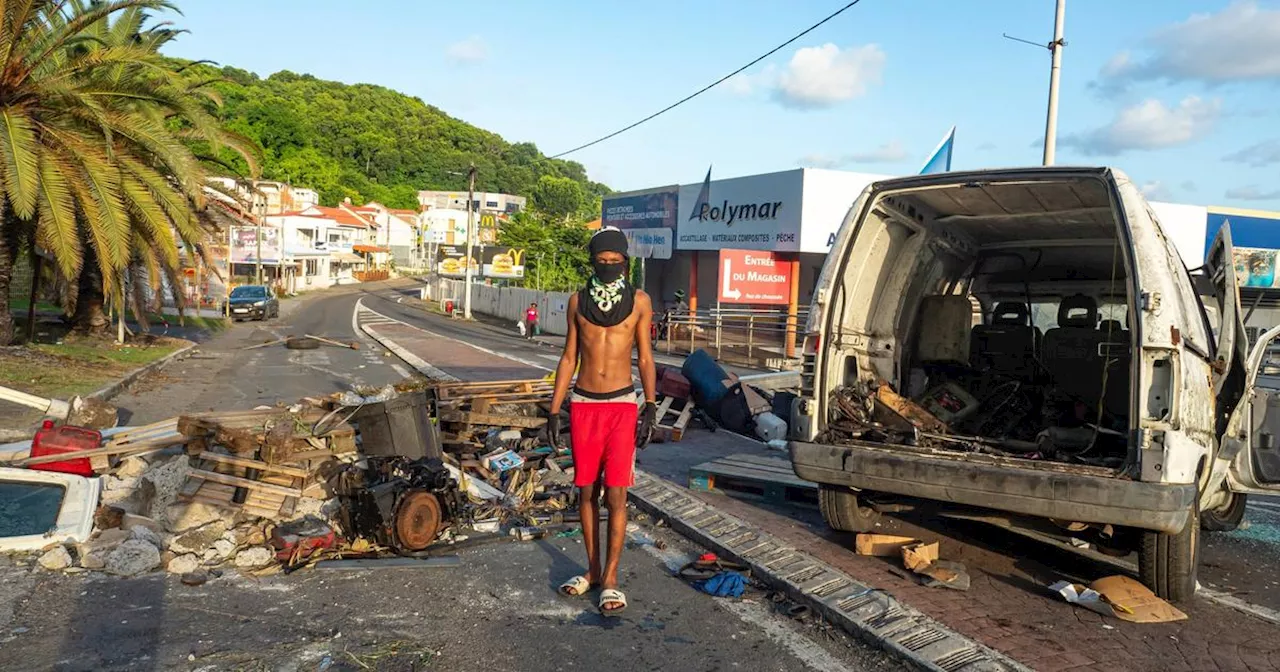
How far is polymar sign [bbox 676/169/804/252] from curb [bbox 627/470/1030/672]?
736 inches

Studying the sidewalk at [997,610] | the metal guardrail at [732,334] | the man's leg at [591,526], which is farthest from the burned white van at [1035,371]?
the metal guardrail at [732,334]

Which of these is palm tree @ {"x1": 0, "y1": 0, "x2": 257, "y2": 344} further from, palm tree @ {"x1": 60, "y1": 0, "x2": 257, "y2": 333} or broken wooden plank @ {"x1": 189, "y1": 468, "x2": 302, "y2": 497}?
broken wooden plank @ {"x1": 189, "y1": 468, "x2": 302, "y2": 497}

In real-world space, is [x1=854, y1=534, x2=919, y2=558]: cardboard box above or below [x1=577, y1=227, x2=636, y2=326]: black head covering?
below

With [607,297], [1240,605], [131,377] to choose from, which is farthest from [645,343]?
[131,377]

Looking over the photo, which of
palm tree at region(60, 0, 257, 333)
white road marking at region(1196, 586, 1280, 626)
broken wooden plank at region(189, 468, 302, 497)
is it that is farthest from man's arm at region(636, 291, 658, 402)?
palm tree at region(60, 0, 257, 333)

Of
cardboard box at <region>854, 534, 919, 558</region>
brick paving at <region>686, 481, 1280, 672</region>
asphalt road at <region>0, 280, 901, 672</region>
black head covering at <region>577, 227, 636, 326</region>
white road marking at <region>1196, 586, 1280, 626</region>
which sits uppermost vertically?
black head covering at <region>577, 227, 636, 326</region>

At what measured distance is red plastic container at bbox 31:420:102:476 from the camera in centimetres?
670

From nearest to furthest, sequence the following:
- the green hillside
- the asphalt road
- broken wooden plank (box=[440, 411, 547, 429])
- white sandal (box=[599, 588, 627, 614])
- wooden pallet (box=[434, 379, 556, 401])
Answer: the asphalt road < white sandal (box=[599, 588, 627, 614]) < broken wooden plank (box=[440, 411, 547, 429]) < wooden pallet (box=[434, 379, 556, 401]) < the green hillside

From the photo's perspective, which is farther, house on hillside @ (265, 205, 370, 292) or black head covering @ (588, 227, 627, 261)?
house on hillside @ (265, 205, 370, 292)

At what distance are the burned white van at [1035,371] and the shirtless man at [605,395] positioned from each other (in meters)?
1.31

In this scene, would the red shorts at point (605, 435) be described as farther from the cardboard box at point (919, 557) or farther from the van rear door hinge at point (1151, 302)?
the van rear door hinge at point (1151, 302)

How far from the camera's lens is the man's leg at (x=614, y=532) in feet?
16.3

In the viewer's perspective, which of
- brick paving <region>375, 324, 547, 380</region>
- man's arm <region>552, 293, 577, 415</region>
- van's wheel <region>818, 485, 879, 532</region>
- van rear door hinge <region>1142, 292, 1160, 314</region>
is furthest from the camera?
brick paving <region>375, 324, 547, 380</region>

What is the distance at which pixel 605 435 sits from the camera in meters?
5.09
